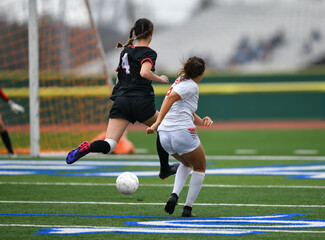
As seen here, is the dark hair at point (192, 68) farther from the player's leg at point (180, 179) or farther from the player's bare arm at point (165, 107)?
the player's leg at point (180, 179)

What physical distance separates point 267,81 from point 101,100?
1053cm

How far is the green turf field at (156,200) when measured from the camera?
17.5 feet

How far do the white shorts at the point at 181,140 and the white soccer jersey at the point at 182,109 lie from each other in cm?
5

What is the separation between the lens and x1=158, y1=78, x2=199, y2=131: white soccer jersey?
→ 6.00m

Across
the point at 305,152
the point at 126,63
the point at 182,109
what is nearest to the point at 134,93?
the point at 126,63

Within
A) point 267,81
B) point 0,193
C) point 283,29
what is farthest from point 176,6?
Answer: point 0,193

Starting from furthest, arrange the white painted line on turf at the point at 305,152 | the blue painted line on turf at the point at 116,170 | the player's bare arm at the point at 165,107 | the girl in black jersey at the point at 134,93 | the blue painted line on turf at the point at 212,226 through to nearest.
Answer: the white painted line on turf at the point at 305,152 → the blue painted line on turf at the point at 116,170 → the girl in black jersey at the point at 134,93 → the player's bare arm at the point at 165,107 → the blue painted line on turf at the point at 212,226

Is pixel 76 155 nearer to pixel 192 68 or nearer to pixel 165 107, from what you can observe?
pixel 165 107

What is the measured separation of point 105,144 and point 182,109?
1246 millimetres

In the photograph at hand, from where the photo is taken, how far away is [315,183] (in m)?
8.62

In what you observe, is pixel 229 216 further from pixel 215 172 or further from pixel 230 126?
pixel 230 126

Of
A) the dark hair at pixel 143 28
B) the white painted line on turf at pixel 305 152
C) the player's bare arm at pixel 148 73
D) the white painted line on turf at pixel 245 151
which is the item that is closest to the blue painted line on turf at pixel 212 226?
the player's bare arm at pixel 148 73

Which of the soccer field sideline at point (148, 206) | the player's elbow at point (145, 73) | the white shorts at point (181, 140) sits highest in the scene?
the player's elbow at point (145, 73)

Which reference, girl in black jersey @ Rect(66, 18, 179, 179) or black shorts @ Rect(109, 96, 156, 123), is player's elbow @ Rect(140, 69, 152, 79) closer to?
girl in black jersey @ Rect(66, 18, 179, 179)
